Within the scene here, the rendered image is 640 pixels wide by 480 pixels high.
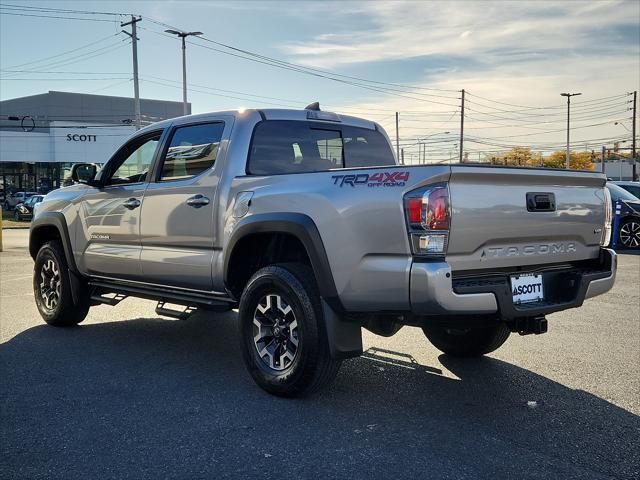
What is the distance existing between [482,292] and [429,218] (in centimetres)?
54

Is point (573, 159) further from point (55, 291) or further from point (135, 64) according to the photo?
point (55, 291)

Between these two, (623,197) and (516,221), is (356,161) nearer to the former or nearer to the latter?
(516,221)

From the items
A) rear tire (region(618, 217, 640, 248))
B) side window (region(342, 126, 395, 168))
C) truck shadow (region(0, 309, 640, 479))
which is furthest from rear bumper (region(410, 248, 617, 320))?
rear tire (region(618, 217, 640, 248))

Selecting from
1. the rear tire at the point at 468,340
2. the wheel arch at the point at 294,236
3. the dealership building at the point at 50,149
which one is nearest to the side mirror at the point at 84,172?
the wheel arch at the point at 294,236

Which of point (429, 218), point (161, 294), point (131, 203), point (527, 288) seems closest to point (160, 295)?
point (161, 294)

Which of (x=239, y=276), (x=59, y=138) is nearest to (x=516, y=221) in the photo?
(x=239, y=276)

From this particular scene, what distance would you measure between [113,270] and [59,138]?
5425cm

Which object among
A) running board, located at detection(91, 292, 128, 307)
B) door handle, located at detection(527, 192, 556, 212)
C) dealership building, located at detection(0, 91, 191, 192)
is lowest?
running board, located at detection(91, 292, 128, 307)

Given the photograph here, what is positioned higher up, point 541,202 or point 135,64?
point 135,64

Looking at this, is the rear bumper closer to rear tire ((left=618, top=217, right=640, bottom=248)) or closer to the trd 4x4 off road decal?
the trd 4x4 off road decal

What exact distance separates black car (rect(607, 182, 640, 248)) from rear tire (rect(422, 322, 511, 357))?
36.5 feet

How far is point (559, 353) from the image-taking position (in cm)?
554

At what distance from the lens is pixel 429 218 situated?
3605 millimetres

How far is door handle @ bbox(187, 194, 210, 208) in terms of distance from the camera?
497 centimetres
